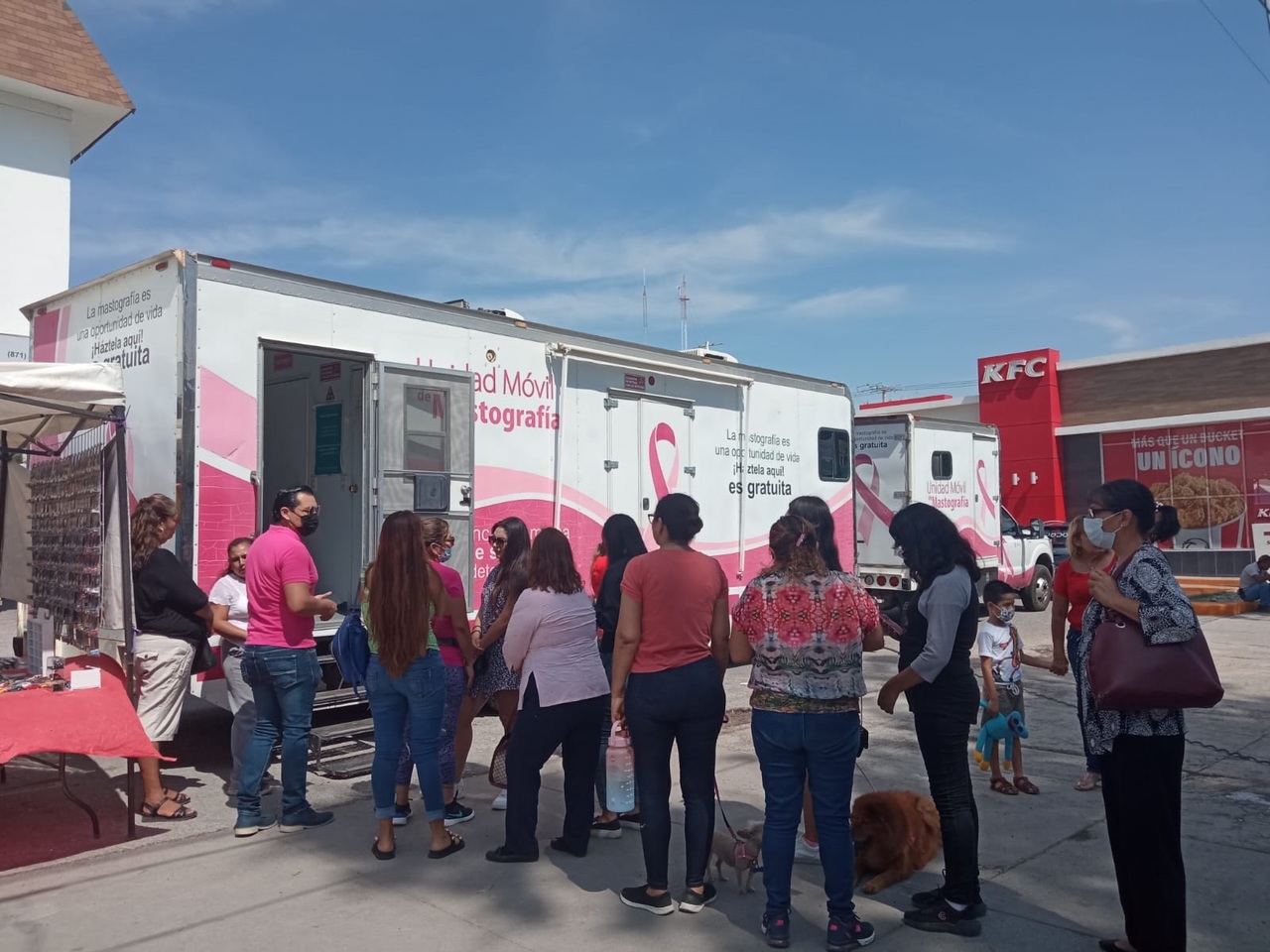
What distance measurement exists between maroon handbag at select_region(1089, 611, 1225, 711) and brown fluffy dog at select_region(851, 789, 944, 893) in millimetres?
1316

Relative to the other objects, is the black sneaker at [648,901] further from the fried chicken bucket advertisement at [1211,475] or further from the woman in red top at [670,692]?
the fried chicken bucket advertisement at [1211,475]

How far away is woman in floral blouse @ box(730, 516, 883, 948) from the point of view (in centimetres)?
395

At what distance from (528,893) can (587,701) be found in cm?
88

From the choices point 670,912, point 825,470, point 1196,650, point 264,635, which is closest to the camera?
point 1196,650

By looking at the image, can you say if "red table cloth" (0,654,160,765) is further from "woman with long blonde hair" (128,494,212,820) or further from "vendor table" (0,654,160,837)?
"woman with long blonde hair" (128,494,212,820)

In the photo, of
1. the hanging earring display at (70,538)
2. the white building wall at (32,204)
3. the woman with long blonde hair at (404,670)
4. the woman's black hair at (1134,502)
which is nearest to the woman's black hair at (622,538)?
the woman with long blonde hair at (404,670)

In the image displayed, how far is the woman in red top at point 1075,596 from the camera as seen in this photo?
5.89m

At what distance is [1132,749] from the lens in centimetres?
371

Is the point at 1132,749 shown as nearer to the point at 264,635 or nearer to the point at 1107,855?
the point at 1107,855

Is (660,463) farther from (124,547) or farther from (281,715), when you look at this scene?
(124,547)

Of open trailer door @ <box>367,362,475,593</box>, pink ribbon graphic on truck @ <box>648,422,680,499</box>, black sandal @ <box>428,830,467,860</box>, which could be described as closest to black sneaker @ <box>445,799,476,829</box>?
black sandal @ <box>428,830,467,860</box>

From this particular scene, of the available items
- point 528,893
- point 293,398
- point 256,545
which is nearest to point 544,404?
point 293,398

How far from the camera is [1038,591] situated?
1717 centimetres

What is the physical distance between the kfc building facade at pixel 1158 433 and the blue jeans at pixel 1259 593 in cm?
425
